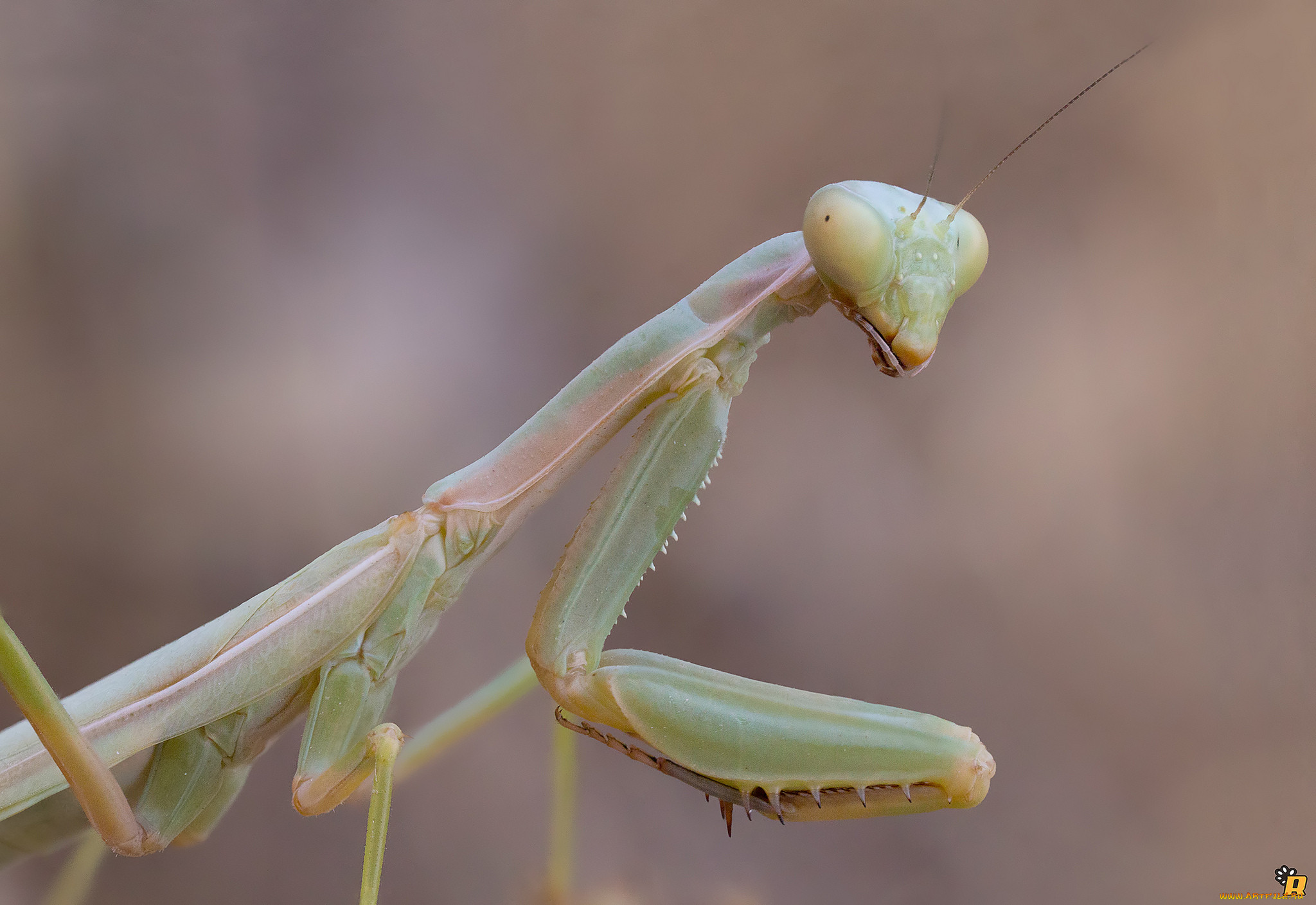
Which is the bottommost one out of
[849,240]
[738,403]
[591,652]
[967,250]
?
[591,652]

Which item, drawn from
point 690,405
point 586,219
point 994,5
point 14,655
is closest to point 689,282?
point 586,219

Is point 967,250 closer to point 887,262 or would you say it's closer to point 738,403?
point 887,262

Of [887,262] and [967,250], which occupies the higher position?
[967,250]

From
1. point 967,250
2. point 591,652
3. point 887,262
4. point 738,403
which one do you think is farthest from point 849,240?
point 738,403

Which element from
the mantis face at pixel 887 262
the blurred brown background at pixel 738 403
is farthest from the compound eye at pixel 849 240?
the blurred brown background at pixel 738 403

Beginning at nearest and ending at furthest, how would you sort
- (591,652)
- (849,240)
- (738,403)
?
1. (849,240)
2. (591,652)
3. (738,403)

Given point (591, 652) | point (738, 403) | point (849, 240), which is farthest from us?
point (738, 403)

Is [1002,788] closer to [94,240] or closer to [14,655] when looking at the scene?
[14,655]
